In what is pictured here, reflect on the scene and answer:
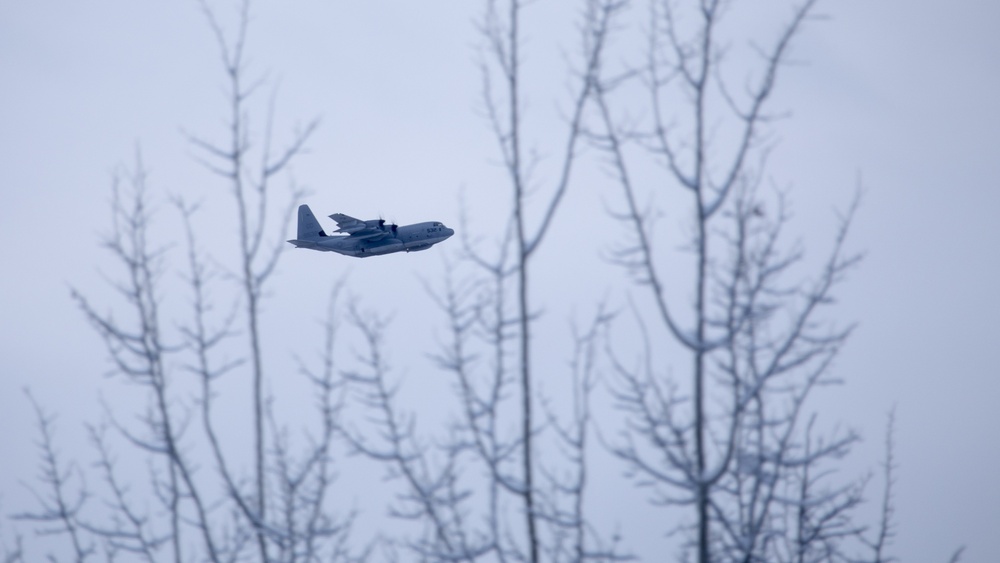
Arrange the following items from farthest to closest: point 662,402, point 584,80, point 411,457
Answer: point 411,457 < point 584,80 < point 662,402

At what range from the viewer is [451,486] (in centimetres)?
1288

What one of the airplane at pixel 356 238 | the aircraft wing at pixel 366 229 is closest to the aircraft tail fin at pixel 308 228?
the airplane at pixel 356 238

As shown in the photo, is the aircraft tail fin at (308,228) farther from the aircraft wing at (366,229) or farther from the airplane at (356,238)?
the aircraft wing at (366,229)

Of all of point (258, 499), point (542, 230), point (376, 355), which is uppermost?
point (542, 230)

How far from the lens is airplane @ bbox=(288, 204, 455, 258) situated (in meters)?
25.9

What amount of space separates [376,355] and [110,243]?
3577mm

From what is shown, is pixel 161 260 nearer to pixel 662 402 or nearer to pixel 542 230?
pixel 542 230

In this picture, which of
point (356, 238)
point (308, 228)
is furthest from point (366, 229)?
point (308, 228)

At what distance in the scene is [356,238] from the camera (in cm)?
2647

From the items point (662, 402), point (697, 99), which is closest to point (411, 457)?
point (662, 402)

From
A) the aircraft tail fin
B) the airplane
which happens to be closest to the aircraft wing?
the airplane

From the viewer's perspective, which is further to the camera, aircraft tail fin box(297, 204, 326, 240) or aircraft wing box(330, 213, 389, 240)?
aircraft tail fin box(297, 204, 326, 240)

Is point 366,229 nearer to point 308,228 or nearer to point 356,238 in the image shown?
point 356,238

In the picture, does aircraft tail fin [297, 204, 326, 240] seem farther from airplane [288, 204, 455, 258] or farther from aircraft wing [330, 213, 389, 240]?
aircraft wing [330, 213, 389, 240]
